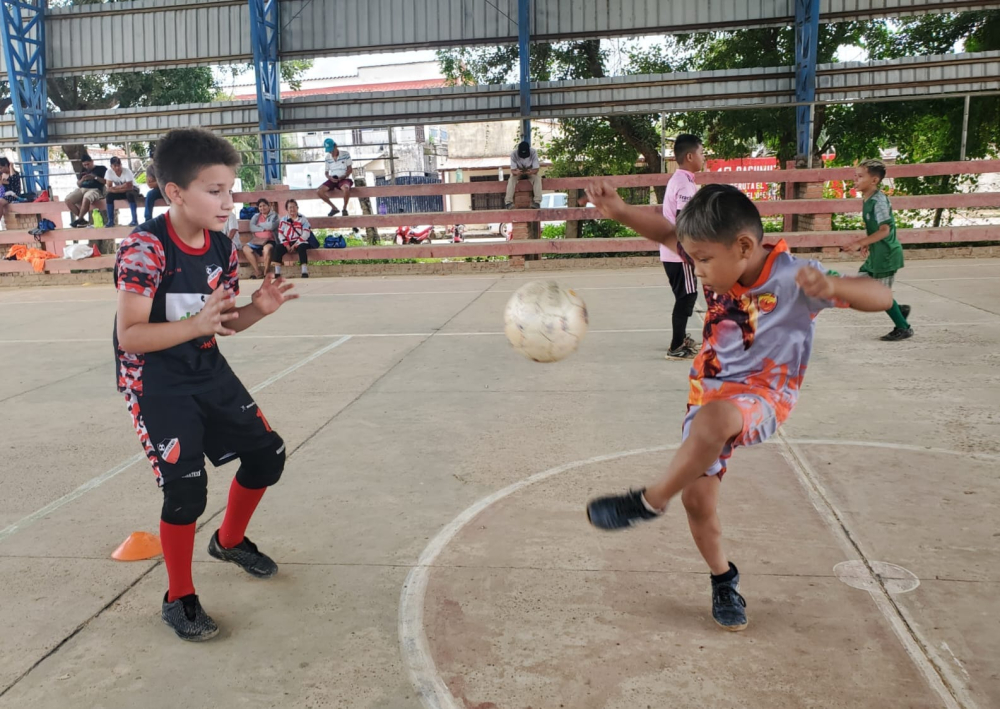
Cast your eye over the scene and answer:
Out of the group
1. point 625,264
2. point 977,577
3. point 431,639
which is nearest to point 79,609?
point 431,639

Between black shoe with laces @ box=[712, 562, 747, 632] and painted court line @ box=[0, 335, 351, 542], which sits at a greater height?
black shoe with laces @ box=[712, 562, 747, 632]

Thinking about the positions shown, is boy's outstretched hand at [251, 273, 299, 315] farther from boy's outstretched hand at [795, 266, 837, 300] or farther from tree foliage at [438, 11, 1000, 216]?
tree foliage at [438, 11, 1000, 216]

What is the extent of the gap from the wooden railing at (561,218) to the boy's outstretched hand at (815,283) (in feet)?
44.7

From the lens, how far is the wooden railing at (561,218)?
16.1 meters

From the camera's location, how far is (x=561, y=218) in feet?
56.2

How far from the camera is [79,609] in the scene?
3.20 metres

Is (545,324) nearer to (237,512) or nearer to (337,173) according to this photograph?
(237,512)

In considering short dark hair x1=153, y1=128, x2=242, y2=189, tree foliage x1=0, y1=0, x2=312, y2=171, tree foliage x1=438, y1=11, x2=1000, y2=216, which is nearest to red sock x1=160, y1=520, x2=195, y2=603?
short dark hair x1=153, y1=128, x2=242, y2=189

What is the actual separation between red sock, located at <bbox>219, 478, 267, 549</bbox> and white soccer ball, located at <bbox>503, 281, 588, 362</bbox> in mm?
1292

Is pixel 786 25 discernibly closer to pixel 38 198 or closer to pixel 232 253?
pixel 38 198

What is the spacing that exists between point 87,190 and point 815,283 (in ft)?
59.3

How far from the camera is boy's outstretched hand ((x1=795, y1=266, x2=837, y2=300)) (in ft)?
8.39

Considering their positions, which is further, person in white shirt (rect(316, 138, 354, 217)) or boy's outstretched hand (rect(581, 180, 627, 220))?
person in white shirt (rect(316, 138, 354, 217))

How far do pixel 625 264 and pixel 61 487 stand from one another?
1320 cm
